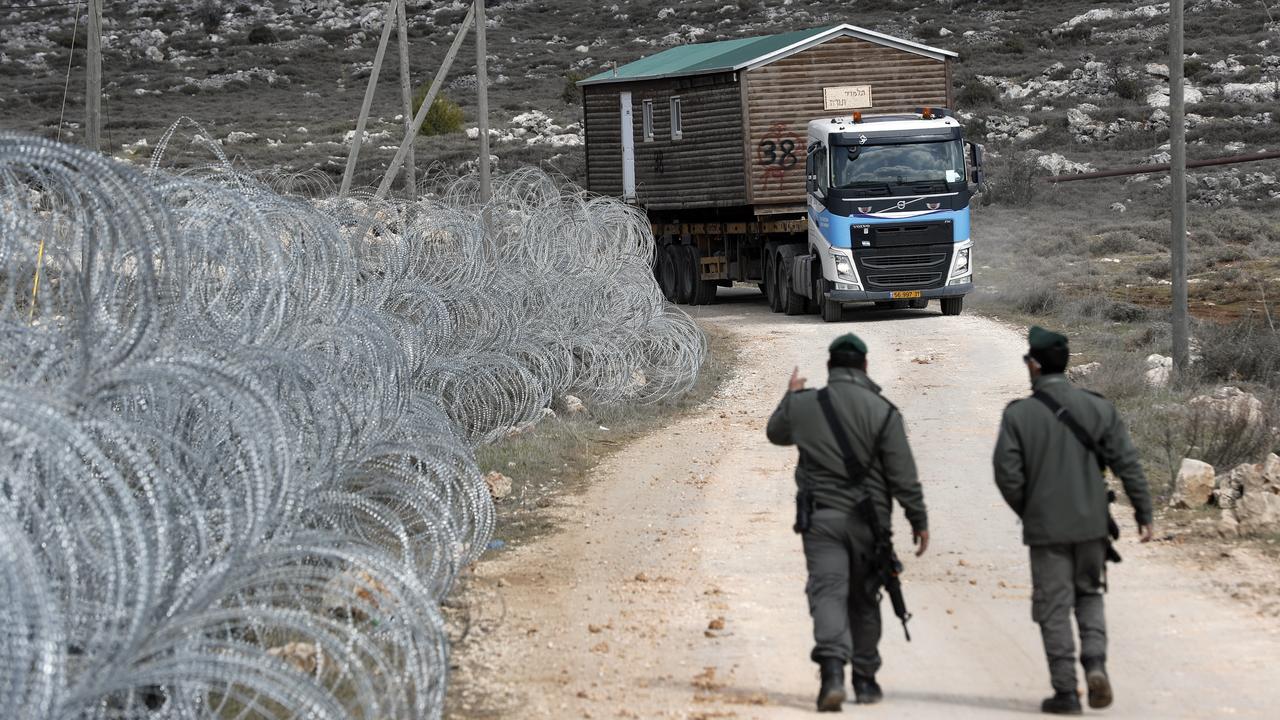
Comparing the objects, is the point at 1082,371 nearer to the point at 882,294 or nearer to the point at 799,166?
the point at 882,294

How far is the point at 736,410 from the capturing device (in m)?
15.3

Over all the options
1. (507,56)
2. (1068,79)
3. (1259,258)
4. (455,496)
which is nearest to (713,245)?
(1259,258)

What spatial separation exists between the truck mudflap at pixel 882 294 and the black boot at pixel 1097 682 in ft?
54.1

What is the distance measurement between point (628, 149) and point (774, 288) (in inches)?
196

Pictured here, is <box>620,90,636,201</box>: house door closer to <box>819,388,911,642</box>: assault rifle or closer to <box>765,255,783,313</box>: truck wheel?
<box>765,255,783,313</box>: truck wheel

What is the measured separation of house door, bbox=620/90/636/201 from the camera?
29641mm

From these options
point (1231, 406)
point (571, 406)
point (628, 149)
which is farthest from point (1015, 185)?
point (1231, 406)

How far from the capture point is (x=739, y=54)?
28156mm

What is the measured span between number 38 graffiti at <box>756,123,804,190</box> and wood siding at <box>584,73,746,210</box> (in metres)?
0.35

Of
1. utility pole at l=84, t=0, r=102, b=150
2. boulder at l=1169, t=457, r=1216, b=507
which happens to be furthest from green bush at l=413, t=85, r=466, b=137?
boulder at l=1169, t=457, r=1216, b=507

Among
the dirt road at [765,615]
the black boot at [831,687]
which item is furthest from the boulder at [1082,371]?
the black boot at [831,687]

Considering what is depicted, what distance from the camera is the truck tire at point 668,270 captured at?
29.5 metres

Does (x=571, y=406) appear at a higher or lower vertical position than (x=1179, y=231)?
lower

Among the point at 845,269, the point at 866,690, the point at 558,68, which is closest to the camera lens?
the point at 866,690
